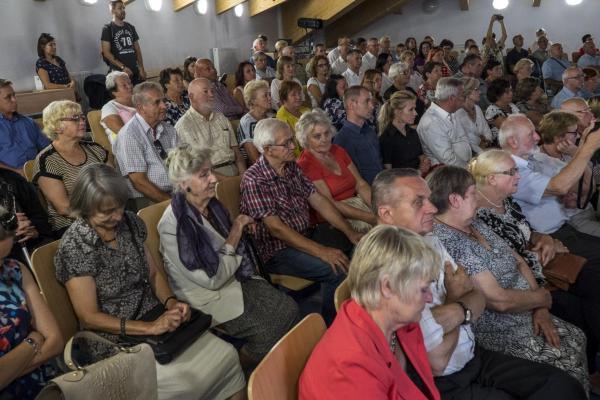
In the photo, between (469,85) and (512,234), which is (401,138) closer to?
(469,85)

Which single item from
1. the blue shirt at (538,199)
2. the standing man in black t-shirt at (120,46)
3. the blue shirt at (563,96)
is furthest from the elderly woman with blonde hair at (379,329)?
the standing man in black t-shirt at (120,46)

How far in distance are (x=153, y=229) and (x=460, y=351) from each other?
4.17 feet

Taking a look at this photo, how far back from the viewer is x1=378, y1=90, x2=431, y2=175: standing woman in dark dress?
11.8ft

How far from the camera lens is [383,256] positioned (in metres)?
1.26

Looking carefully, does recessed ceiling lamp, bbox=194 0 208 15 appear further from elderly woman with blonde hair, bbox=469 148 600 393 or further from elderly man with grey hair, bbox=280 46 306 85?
elderly woman with blonde hair, bbox=469 148 600 393

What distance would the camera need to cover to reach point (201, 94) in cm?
350

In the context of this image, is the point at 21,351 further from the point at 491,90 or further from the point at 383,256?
the point at 491,90

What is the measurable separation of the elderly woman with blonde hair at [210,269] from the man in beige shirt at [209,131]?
1.29 metres

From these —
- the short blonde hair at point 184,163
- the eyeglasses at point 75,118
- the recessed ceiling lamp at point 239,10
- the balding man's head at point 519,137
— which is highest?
the recessed ceiling lamp at point 239,10

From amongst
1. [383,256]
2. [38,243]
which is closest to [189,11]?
[38,243]

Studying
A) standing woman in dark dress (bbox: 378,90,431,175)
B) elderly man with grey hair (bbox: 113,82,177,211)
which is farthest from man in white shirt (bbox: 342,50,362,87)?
elderly man with grey hair (bbox: 113,82,177,211)

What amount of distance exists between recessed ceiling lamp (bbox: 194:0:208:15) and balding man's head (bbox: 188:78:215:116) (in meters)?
5.08

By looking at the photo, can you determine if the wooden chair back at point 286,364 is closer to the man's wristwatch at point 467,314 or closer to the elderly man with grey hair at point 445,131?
the man's wristwatch at point 467,314

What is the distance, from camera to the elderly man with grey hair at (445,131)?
362 centimetres
